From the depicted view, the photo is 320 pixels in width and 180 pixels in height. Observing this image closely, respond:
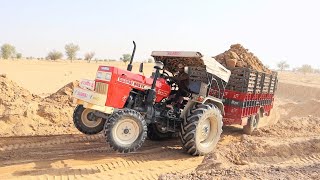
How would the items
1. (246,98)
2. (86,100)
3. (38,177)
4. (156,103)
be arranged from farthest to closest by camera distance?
(246,98)
(156,103)
(86,100)
(38,177)

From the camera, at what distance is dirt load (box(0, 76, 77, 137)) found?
9148mm

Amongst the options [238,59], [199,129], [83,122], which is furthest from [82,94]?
[238,59]

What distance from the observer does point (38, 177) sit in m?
5.73

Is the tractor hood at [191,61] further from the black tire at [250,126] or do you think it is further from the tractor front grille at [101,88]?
the black tire at [250,126]

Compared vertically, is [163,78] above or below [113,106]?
above

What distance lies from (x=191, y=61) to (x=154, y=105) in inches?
55.1

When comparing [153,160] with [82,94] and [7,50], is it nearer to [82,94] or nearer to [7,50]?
[82,94]

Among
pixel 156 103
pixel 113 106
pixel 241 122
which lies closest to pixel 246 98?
pixel 241 122

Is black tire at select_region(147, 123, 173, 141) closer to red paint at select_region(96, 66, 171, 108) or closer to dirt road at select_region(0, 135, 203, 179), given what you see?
dirt road at select_region(0, 135, 203, 179)

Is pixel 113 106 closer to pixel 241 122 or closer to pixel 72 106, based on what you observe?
pixel 241 122

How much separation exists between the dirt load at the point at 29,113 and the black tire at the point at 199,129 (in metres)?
3.52

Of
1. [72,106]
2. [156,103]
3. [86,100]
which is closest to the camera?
[86,100]

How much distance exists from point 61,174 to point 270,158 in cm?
409

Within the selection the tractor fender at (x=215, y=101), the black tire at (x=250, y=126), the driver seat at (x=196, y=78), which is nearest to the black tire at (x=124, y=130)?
the tractor fender at (x=215, y=101)
